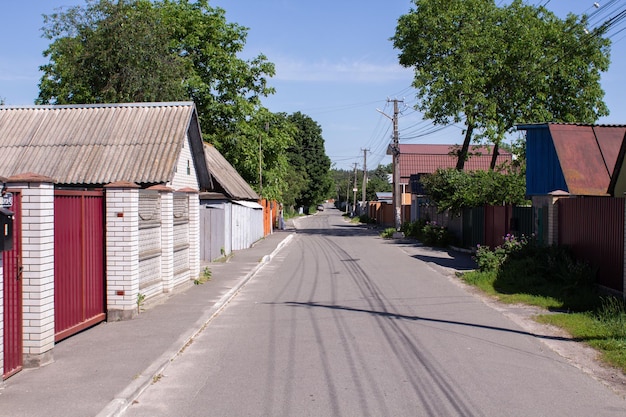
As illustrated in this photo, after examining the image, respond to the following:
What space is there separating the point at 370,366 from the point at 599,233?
7.93 meters

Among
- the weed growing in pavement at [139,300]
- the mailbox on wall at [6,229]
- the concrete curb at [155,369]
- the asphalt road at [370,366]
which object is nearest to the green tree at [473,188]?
the asphalt road at [370,366]

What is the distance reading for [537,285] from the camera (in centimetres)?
1348

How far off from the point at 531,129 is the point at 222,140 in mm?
21978

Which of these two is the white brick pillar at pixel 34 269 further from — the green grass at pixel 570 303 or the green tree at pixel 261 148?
the green tree at pixel 261 148

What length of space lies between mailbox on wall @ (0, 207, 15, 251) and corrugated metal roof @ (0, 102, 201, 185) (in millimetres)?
8588

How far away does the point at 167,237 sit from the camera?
1192cm

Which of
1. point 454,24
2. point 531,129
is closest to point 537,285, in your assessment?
point 531,129

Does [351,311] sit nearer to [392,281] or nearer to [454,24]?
[392,281]

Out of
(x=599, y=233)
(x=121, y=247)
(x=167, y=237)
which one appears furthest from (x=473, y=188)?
(x=121, y=247)

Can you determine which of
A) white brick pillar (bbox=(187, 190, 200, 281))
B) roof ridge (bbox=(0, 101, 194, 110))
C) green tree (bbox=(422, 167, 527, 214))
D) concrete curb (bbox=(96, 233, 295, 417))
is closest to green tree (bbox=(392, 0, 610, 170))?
green tree (bbox=(422, 167, 527, 214))

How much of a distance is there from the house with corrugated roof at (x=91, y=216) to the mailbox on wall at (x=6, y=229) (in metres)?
0.19

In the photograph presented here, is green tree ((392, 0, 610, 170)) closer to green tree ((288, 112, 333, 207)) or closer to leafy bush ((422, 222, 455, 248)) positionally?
A: leafy bush ((422, 222, 455, 248))

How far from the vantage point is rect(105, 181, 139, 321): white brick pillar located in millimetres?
9562

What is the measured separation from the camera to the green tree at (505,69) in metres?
30.1
